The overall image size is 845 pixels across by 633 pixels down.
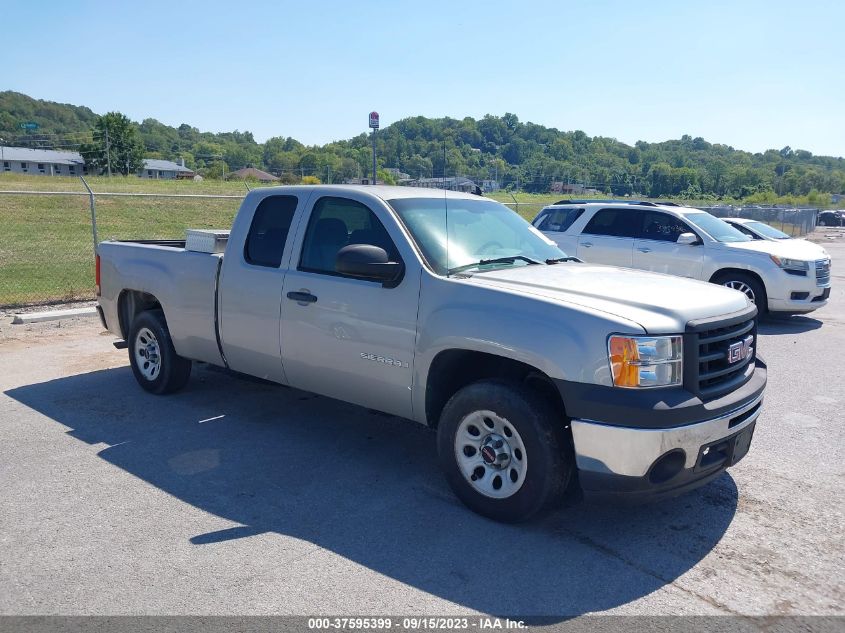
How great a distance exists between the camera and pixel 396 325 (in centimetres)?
452

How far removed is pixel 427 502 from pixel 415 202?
209cm

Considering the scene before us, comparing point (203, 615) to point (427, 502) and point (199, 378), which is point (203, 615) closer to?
point (427, 502)

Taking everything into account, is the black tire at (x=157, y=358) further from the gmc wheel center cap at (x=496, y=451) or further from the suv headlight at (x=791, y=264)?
the suv headlight at (x=791, y=264)

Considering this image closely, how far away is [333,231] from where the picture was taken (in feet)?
17.0

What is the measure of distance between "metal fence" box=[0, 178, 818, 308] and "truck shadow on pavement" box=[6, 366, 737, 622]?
5972mm

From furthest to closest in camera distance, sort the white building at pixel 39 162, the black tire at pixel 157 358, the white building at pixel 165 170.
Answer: the white building at pixel 165 170 < the white building at pixel 39 162 < the black tire at pixel 157 358

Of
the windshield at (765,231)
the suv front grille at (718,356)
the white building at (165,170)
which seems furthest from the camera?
the white building at (165,170)

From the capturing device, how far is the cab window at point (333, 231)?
4.90 m

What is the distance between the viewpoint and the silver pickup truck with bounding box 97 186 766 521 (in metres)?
3.66

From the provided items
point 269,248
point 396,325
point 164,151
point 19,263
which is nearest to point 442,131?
point 19,263

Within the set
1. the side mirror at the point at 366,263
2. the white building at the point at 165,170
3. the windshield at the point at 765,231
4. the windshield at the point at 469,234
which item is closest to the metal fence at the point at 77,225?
the windshield at the point at 765,231

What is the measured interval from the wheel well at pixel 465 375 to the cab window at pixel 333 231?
3.28ft

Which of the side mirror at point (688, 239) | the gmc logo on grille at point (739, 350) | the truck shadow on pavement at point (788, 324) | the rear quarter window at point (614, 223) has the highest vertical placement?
the rear quarter window at point (614, 223)

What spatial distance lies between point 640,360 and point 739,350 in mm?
939
